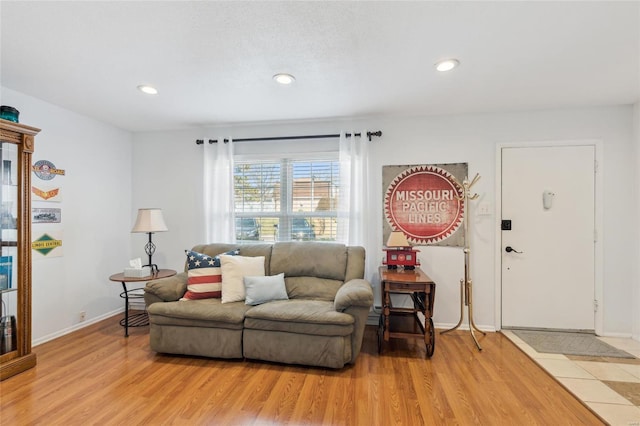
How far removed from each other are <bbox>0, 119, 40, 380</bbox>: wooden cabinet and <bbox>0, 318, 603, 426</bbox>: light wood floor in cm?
25

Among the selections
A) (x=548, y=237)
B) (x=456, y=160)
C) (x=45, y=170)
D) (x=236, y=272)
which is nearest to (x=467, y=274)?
(x=548, y=237)

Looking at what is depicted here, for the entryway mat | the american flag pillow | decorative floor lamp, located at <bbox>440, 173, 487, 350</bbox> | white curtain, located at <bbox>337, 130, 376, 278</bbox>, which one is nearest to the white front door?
the entryway mat

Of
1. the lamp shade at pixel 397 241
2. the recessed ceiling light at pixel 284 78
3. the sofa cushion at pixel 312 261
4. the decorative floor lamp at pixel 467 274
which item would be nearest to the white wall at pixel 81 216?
the sofa cushion at pixel 312 261

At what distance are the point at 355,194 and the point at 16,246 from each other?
305 centimetres

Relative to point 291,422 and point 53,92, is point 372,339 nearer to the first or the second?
point 291,422

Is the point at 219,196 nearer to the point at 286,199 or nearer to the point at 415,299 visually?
the point at 286,199

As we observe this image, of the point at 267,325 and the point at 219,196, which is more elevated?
the point at 219,196

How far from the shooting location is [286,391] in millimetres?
2182

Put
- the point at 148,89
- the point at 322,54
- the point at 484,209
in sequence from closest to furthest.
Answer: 1. the point at 322,54
2. the point at 148,89
3. the point at 484,209

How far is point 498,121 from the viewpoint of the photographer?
10.9ft

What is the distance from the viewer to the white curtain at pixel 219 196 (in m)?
3.74

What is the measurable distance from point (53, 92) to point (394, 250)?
3536mm

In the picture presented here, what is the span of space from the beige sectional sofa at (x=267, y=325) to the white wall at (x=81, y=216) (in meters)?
1.15

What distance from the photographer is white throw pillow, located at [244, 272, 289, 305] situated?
2762 mm
